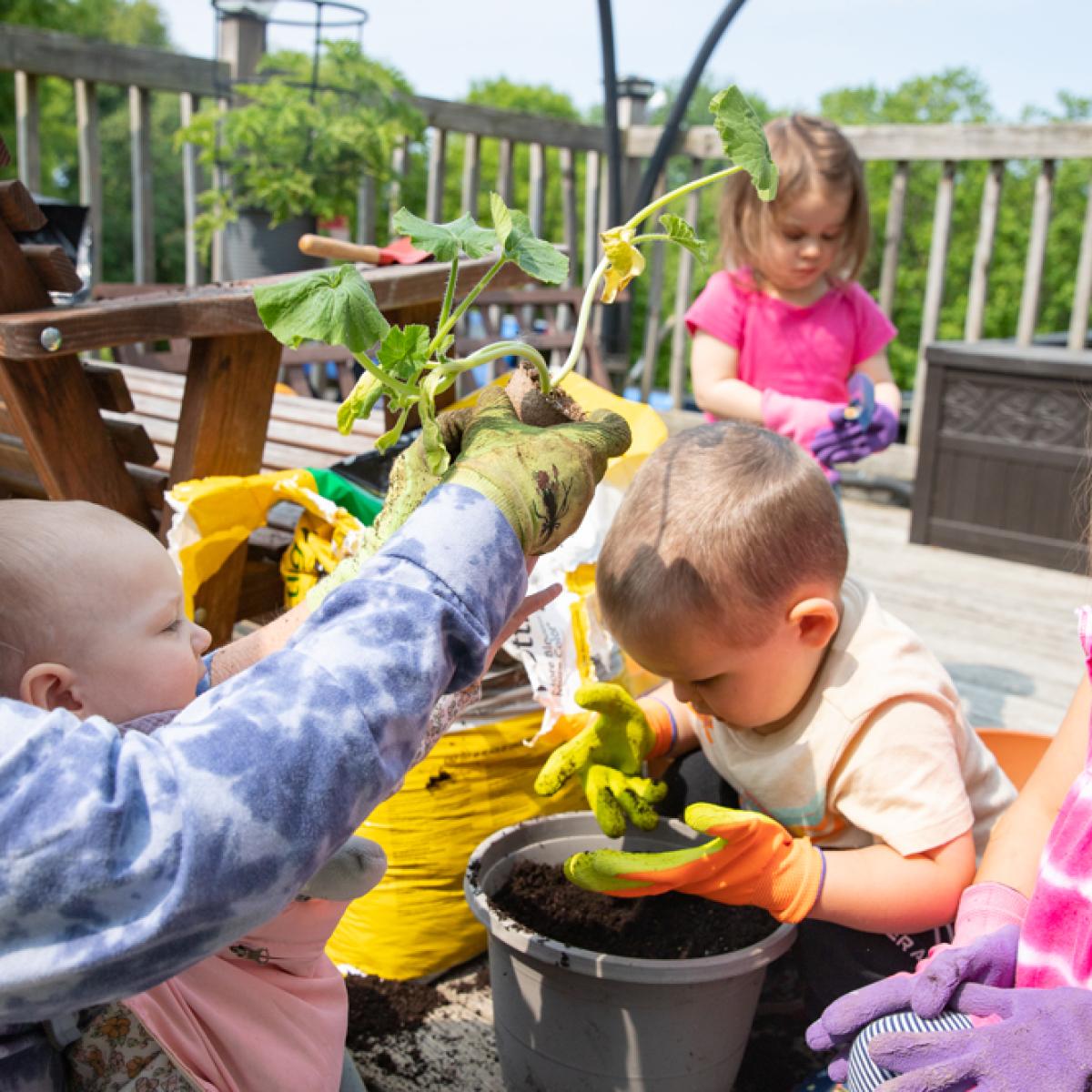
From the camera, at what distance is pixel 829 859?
1221 mm

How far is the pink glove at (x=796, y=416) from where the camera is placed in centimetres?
208

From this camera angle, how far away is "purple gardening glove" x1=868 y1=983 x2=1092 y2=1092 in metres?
0.87

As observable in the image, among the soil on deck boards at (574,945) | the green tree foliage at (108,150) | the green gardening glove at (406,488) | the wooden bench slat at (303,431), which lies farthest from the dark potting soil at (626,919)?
the green tree foliage at (108,150)

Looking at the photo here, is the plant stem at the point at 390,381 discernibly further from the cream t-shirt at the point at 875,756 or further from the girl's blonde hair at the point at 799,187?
the girl's blonde hair at the point at 799,187

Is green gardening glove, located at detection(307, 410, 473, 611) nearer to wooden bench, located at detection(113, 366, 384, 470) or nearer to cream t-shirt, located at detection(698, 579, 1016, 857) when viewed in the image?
cream t-shirt, located at detection(698, 579, 1016, 857)

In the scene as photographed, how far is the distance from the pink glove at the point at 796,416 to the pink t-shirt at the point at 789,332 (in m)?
0.16

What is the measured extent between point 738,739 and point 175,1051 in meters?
0.80

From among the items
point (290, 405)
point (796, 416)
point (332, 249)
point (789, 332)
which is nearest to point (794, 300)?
point (789, 332)

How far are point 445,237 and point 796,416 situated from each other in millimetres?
1337

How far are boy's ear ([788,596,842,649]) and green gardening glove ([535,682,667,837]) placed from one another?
0.24 m

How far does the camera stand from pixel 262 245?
3.87m

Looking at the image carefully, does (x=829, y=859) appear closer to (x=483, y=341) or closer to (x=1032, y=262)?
(x=483, y=341)

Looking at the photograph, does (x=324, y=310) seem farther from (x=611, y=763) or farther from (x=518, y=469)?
(x=611, y=763)

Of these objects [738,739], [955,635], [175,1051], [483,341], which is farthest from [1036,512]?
[175,1051]
